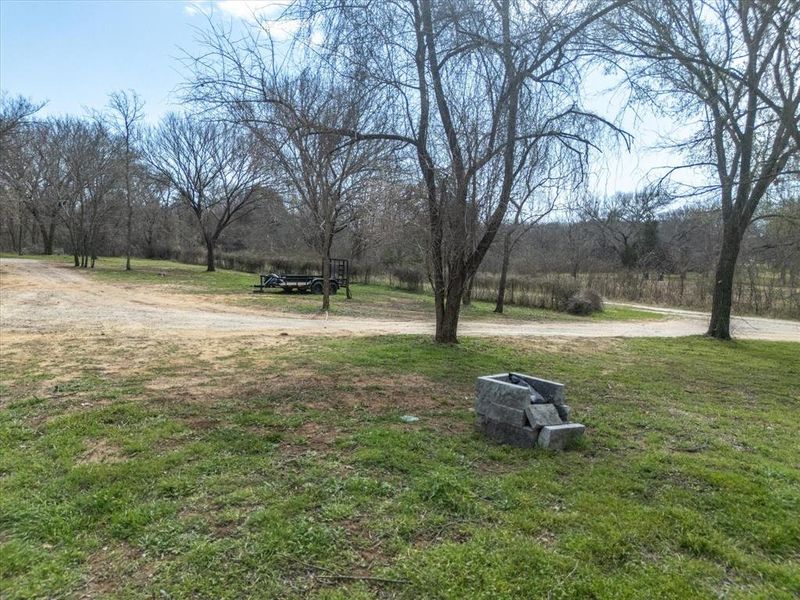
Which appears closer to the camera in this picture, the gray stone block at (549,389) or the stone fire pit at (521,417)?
the stone fire pit at (521,417)

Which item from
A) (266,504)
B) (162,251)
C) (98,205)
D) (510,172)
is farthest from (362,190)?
(162,251)

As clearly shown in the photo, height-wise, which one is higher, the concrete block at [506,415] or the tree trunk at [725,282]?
the tree trunk at [725,282]

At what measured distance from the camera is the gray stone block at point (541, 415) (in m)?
4.07

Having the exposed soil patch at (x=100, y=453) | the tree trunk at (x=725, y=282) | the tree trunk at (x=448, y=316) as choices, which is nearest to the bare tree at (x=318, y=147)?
the tree trunk at (x=448, y=316)

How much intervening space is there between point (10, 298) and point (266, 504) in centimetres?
1629

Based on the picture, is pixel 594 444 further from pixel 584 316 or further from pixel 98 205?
pixel 98 205

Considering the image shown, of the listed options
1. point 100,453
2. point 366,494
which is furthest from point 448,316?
point 100,453

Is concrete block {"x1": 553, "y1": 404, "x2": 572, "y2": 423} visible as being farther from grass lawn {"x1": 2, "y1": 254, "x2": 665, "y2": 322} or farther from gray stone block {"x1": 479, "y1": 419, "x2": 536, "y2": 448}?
grass lawn {"x1": 2, "y1": 254, "x2": 665, "y2": 322}

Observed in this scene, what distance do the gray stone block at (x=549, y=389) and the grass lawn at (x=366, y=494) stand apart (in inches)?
19.6

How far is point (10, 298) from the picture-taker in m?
15.0

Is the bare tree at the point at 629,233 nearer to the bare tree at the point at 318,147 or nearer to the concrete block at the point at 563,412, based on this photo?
the bare tree at the point at 318,147

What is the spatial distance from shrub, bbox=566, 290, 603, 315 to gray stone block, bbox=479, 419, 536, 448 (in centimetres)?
1898

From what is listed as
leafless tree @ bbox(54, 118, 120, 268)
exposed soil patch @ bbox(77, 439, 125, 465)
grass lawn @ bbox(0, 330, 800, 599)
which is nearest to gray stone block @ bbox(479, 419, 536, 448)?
grass lawn @ bbox(0, 330, 800, 599)

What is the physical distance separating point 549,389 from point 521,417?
657 mm
